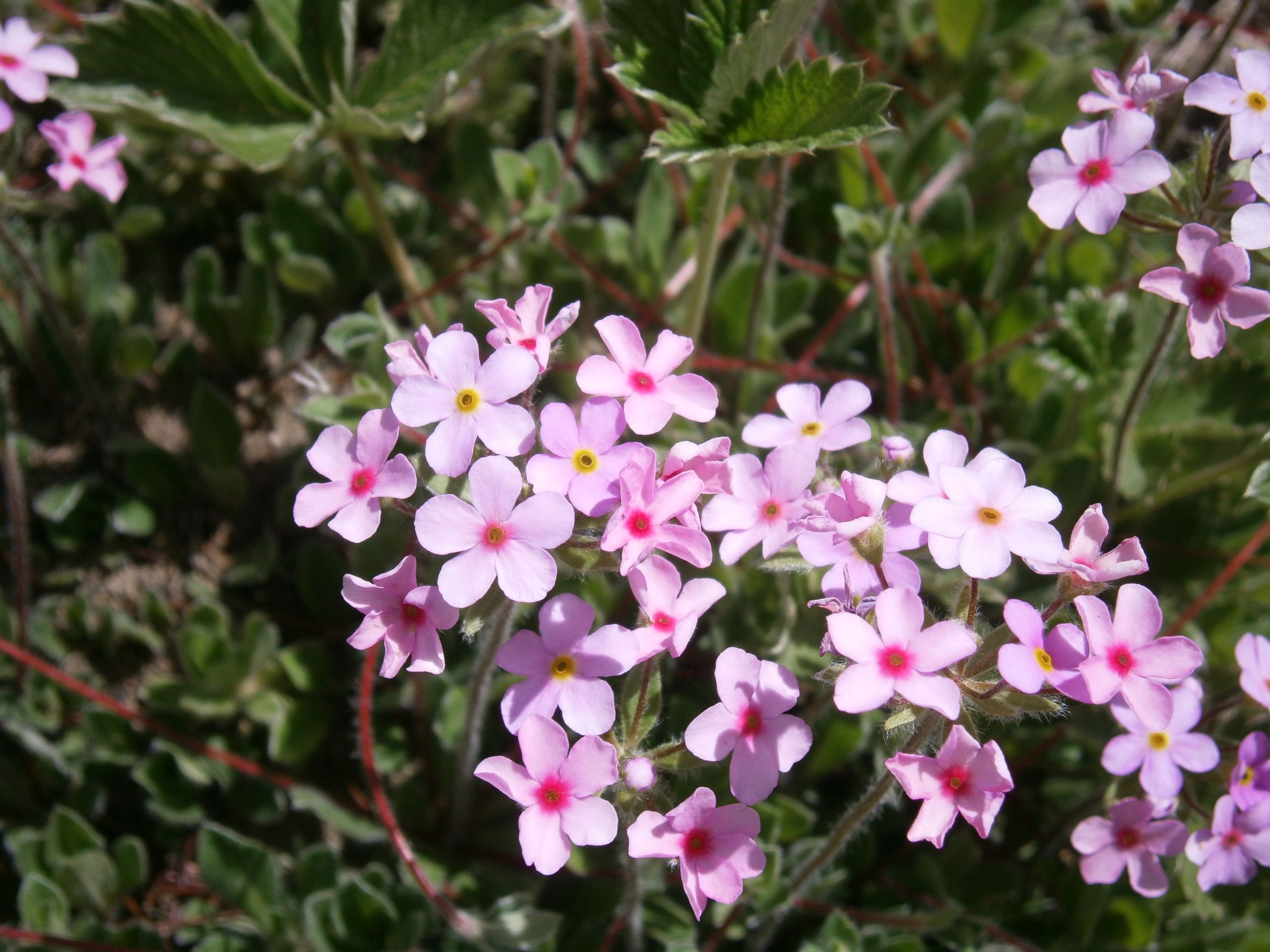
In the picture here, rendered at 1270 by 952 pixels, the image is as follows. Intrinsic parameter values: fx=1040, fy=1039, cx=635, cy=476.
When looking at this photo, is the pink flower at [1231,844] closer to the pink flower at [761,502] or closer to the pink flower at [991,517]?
the pink flower at [991,517]

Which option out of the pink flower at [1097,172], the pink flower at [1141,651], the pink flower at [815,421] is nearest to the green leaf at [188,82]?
the pink flower at [815,421]

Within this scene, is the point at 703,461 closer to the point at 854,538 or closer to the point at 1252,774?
the point at 854,538

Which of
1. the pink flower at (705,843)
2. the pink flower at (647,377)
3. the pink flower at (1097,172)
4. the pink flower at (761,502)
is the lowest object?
the pink flower at (705,843)

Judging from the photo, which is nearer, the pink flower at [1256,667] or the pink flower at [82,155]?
the pink flower at [1256,667]

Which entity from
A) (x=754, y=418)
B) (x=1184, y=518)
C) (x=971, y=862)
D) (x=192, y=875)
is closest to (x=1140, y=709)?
(x=754, y=418)

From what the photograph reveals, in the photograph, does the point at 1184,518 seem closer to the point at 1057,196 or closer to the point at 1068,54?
the point at 1057,196

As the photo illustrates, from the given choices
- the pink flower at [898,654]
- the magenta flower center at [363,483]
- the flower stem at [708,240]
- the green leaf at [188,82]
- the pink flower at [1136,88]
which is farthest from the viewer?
the green leaf at [188,82]
